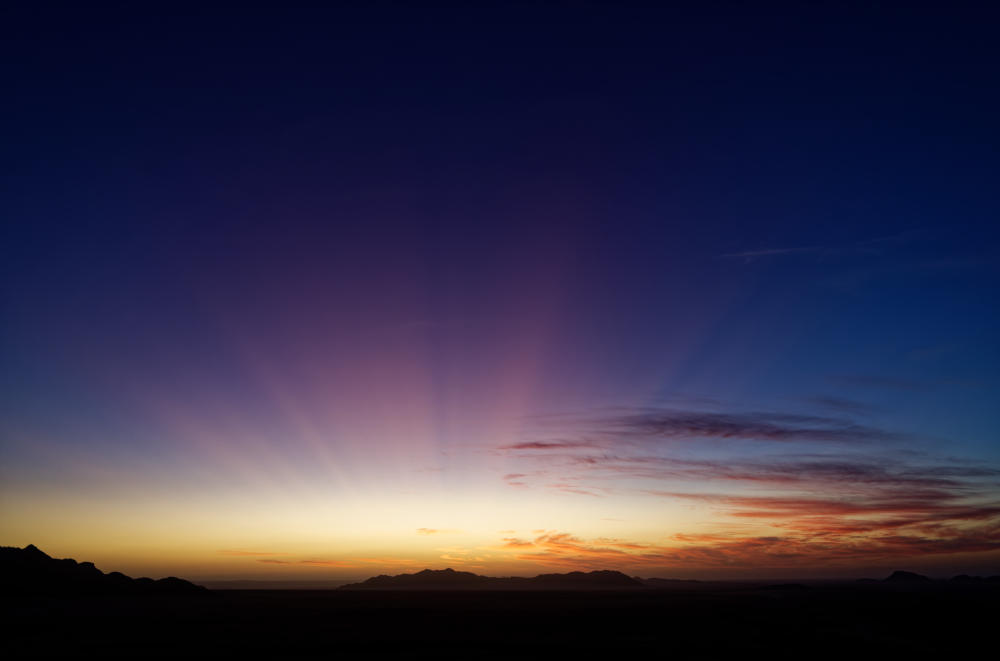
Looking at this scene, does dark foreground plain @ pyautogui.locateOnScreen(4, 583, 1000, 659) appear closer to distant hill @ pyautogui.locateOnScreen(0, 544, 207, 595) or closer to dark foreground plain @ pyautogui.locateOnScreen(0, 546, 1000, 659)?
dark foreground plain @ pyautogui.locateOnScreen(0, 546, 1000, 659)

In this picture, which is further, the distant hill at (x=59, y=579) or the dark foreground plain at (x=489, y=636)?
the distant hill at (x=59, y=579)

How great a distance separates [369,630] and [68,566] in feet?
580

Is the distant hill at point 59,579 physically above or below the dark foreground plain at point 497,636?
above

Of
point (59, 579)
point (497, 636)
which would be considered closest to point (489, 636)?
point (497, 636)

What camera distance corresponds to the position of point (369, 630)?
221 feet

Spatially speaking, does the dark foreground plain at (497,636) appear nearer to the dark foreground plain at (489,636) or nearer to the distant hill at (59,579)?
the dark foreground plain at (489,636)

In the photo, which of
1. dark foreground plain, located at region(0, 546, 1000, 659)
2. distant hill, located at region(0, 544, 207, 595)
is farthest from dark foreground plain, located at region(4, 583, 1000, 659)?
distant hill, located at region(0, 544, 207, 595)

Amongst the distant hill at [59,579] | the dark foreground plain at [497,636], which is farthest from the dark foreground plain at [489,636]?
the distant hill at [59,579]

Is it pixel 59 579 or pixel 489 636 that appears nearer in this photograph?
pixel 489 636

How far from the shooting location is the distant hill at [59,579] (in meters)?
158

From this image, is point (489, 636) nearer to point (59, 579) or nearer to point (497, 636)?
point (497, 636)

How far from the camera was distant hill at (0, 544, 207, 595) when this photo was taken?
158m

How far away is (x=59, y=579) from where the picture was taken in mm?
172875

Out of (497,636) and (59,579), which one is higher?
(59,579)
